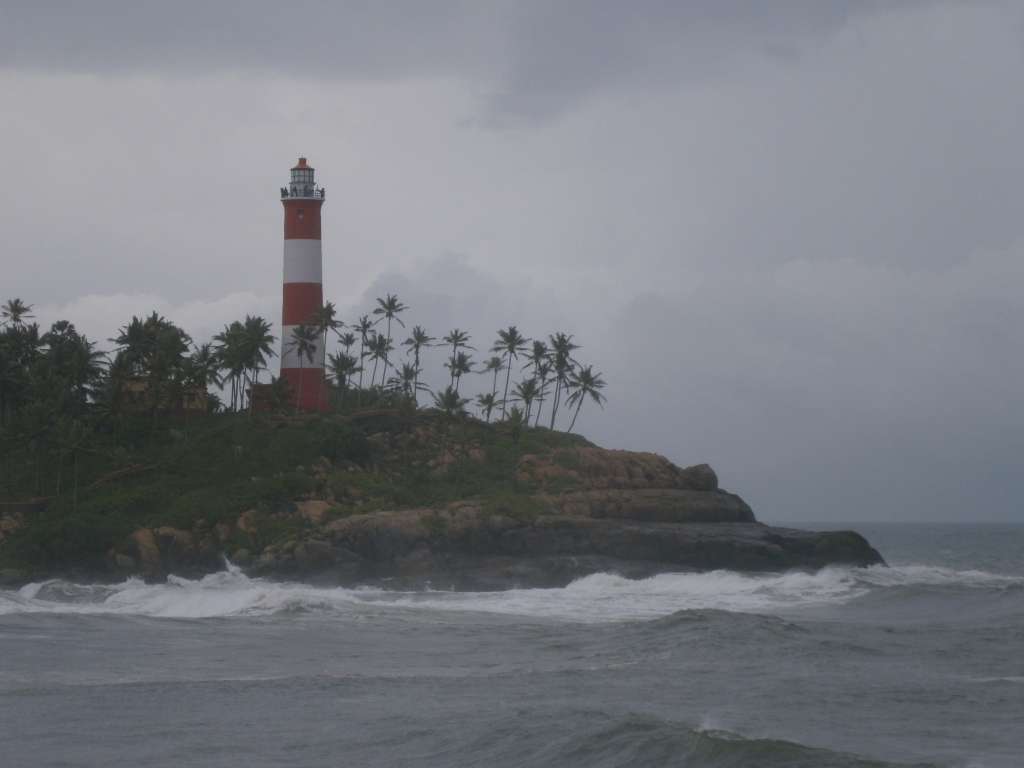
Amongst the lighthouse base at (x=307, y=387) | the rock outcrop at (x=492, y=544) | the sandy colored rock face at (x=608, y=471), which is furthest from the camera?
the lighthouse base at (x=307, y=387)

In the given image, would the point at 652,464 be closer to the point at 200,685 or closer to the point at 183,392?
the point at 183,392

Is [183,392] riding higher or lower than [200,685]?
higher

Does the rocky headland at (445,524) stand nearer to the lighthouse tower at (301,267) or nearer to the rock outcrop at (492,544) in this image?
the rock outcrop at (492,544)

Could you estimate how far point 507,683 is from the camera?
21312mm

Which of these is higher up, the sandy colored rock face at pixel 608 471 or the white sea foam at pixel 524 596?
the sandy colored rock face at pixel 608 471

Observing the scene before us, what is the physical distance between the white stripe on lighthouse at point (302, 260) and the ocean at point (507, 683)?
22726 mm

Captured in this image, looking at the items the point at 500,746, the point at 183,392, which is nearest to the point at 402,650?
the point at 500,746

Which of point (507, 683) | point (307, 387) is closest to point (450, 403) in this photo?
point (307, 387)

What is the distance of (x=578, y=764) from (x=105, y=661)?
1197 centimetres

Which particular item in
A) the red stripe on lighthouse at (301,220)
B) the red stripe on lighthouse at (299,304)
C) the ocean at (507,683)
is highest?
the red stripe on lighthouse at (301,220)

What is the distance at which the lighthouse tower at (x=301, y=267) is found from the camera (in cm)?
5741

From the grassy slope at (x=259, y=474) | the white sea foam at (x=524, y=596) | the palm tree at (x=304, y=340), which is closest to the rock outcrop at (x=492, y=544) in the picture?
the grassy slope at (x=259, y=474)

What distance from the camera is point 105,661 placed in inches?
954

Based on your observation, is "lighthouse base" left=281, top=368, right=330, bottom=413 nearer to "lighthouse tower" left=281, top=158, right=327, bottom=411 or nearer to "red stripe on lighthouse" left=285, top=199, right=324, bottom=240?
"lighthouse tower" left=281, top=158, right=327, bottom=411
